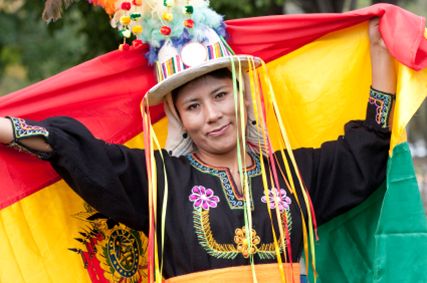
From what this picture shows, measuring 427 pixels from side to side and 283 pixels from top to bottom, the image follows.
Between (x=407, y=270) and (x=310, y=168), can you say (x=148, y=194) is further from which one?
(x=407, y=270)

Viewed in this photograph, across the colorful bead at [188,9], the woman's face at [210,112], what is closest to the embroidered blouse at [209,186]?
the woman's face at [210,112]

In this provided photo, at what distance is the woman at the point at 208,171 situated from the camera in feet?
11.0

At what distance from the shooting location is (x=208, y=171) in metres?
3.56

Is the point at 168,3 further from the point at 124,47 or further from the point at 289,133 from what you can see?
the point at 289,133

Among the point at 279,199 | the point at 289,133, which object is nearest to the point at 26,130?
the point at 279,199

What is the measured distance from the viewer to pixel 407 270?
3.62 meters

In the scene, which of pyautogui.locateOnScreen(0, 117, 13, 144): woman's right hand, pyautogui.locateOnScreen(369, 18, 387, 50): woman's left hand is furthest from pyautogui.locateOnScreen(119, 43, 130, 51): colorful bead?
pyautogui.locateOnScreen(369, 18, 387, 50): woman's left hand

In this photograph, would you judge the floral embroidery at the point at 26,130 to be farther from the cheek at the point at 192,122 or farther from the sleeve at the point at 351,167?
the sleeve at the point at 351,167

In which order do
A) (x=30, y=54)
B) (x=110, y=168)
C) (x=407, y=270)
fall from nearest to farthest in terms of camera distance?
(x=110, y=168) → (x=407, y=270) → (x=30, y=54)

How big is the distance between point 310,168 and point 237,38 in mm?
628

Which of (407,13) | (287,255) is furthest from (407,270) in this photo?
(407,13)

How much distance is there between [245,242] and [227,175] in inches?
11.8

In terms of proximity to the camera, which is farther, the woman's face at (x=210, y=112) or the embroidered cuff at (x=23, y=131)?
the woman's face at (x=210, y=112)

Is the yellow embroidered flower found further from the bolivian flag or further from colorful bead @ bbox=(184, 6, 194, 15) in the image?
colorful bead @ bbox=(184, 6, 194, 15)
